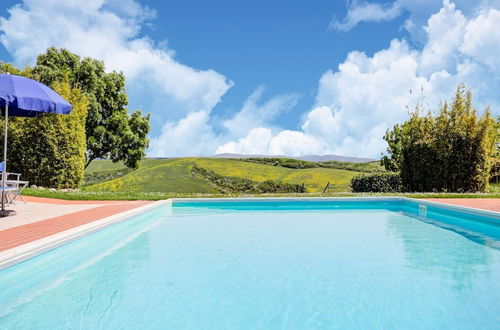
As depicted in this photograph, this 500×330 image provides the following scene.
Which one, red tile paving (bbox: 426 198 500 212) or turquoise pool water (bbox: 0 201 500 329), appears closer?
turquoise pool water (bbox: 0 201 500 329)

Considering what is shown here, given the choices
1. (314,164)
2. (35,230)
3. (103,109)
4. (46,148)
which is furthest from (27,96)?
(314,164)

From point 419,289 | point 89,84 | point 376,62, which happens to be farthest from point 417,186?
point 89,84

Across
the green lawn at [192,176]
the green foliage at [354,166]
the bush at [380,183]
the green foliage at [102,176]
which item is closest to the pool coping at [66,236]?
the bush at [380,183]

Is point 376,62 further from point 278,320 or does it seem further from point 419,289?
point 278,320

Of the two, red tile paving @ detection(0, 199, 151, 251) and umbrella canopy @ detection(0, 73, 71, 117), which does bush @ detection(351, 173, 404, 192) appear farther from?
umbrella canopy @ detection(0, 73, 71, 117)

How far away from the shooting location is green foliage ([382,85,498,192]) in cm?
1411

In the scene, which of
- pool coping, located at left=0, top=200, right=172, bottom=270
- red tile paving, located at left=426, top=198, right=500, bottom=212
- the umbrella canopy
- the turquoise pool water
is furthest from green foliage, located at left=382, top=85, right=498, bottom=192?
the umbrella canopy

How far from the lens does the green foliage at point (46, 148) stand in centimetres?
1333

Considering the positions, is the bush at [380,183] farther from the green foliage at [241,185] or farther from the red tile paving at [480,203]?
the red tile paving at [480,203]

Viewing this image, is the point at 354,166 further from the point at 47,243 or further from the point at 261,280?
the point at 47,243

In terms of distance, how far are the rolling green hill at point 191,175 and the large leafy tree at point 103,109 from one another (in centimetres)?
389

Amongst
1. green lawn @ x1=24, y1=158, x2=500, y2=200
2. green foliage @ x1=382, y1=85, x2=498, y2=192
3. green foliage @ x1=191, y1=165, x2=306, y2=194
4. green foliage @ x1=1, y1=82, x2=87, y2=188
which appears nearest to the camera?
green foliage @ x1=1, y1=82, x2=87, y2=188

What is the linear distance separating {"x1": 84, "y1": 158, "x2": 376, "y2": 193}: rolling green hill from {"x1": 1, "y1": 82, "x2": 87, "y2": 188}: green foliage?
9899 mm

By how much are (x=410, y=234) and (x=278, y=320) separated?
495 centimetres
